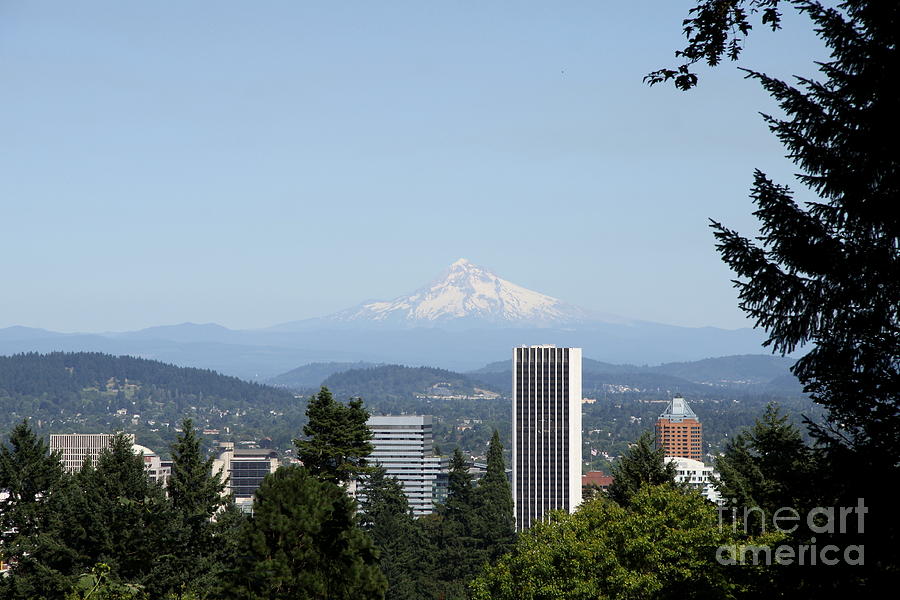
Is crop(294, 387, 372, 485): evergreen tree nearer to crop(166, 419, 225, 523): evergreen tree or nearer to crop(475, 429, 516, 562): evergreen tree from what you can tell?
crop(166, 419, 225, 523): evergreen tree

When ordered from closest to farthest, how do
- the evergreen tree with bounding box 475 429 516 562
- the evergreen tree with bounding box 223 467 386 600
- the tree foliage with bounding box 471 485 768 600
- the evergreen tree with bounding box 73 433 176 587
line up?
the evergreen tree with bounding box 223 467 386 600, the tree foliage with bounding box 471 485 768 600, the evergreen tree with bounding box 73 433 176 587, the evergreen tree with bounding box 475 429 516 562

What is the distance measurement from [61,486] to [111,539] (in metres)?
11.7

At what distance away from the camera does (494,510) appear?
82.2 metres

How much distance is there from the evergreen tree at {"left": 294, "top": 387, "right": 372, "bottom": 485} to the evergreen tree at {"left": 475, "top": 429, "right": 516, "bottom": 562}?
42.1 m

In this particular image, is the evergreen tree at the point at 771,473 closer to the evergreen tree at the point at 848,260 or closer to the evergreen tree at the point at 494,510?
the evergreen tree at the point at 848,260

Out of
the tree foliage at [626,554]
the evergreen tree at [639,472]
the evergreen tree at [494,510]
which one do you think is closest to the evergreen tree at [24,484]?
the tree foliage at [626,554]

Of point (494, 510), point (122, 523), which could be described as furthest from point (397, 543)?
point (122, 523)

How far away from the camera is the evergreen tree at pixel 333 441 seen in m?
35.2

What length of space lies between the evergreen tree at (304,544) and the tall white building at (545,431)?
14667cm

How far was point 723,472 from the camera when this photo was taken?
34.9m

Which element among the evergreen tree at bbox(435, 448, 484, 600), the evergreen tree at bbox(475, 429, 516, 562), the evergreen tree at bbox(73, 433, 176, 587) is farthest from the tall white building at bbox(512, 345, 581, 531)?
the evergreen tree at bbox(73, 433, 176, 587)

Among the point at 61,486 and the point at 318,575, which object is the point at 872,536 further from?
the point at 61,486

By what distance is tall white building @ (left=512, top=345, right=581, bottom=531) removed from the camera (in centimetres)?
17375

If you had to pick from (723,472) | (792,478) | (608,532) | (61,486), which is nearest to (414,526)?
(61,486)
